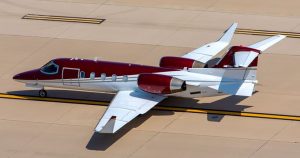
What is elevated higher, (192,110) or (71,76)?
(71,76)

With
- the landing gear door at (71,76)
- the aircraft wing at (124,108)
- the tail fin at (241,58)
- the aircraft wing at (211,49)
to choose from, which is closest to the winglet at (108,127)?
the aircraft wing at (124,108)

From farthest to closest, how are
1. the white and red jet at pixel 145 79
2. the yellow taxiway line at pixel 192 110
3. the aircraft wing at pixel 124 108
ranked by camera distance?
1. the yellow taxiway line at pixel 192 110
2. the white and red jet at pixel 145 79
3. the aircraft wing at pixel 124 108

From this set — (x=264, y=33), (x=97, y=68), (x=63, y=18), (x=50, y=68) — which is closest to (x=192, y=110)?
(x=97, y=68)

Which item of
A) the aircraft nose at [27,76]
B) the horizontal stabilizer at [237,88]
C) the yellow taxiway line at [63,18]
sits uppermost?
the yellow taxiway line at [63,18]

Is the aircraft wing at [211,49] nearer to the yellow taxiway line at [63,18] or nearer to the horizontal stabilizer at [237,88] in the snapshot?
the horizontal stabilizer at [237,88]

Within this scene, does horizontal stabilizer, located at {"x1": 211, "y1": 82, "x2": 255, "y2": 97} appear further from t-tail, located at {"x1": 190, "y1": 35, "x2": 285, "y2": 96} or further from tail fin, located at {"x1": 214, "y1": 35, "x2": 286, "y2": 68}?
tail fin, located at {"x1": 214, "y1": 35, "x2": 286, "y2": 68}

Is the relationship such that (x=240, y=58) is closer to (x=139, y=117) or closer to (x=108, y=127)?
(x=139, y=117)

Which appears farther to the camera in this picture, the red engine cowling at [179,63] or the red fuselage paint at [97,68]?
the red engine cowling at [179,63]

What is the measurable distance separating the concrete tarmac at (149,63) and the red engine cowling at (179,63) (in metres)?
1.65

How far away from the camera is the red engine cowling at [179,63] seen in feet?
139

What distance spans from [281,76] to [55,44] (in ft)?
40.1

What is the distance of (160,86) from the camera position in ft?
129

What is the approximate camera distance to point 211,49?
4466 centimetres

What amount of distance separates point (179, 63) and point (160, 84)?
3291mm
